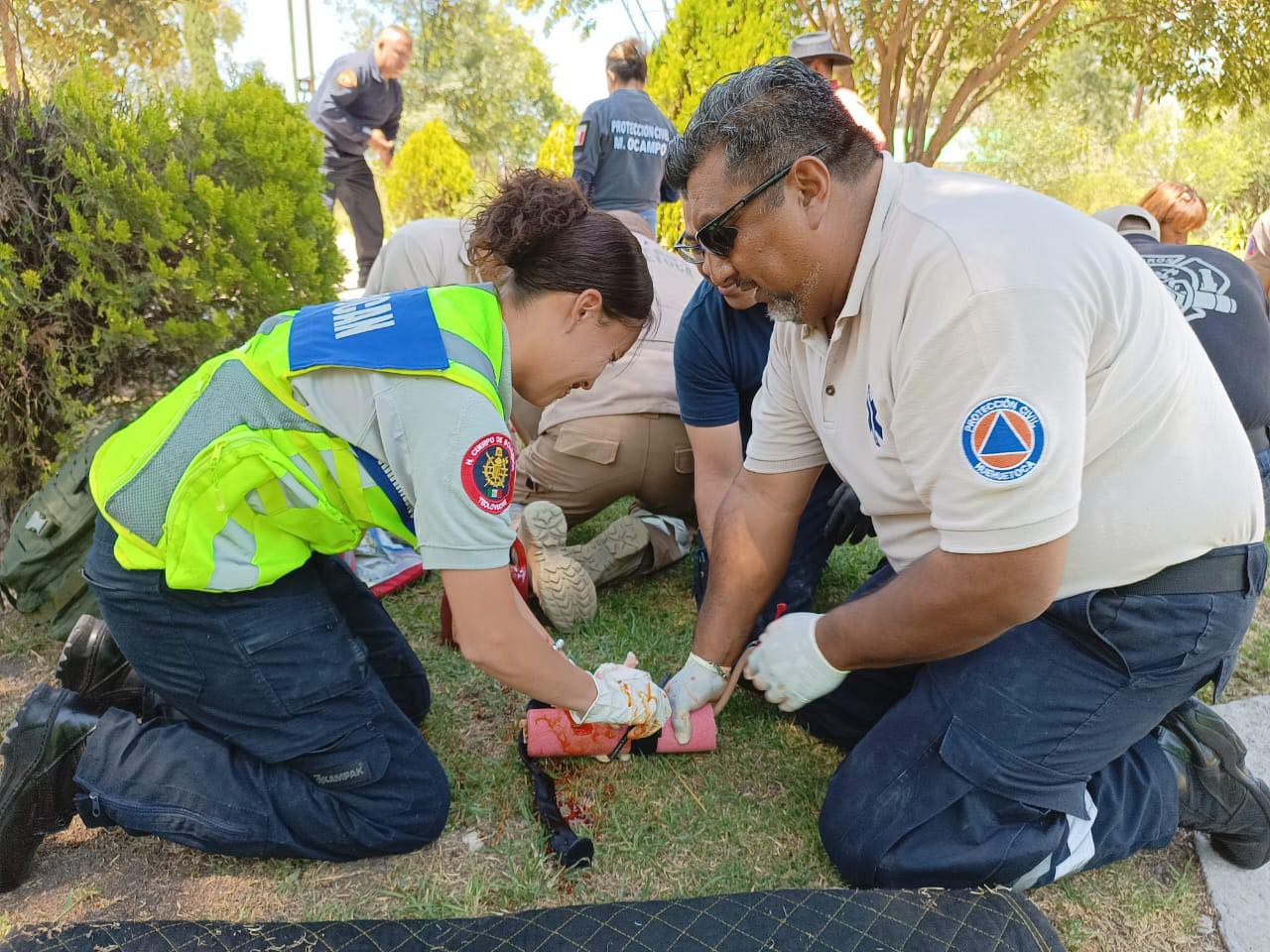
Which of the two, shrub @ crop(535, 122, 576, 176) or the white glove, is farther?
shrub @ crop(535, 122, 576, 176)

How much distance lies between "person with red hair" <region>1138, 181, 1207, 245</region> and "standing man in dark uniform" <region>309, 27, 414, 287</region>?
4.94 meters

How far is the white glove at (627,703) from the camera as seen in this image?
1.94m

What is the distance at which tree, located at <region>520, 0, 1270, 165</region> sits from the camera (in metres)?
8.77

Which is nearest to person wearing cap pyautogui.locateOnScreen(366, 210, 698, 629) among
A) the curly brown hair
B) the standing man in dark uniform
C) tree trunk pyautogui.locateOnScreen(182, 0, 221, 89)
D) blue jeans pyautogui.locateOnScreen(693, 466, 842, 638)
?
blue jeans pyautogui.locateOnScreen(693, 466, 842, 638)

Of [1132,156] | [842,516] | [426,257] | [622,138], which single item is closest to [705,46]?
[622,138]

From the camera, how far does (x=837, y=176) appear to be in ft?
5.37

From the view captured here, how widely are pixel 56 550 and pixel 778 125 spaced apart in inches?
94.5

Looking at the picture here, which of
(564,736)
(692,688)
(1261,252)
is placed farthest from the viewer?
(1261,252)

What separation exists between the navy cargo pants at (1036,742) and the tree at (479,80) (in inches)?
1102

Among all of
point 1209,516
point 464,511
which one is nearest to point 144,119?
point 464,511

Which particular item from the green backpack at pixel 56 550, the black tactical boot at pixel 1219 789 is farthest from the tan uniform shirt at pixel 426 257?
the black tactical boot at pixel 1219 789

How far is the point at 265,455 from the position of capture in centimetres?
169

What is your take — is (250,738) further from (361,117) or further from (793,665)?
(361,117)

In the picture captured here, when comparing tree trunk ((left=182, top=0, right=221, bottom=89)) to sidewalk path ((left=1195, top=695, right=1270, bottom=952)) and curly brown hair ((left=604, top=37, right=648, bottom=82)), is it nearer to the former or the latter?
curly brown hair ((left=604, top=37, right=648, bottom=82))
